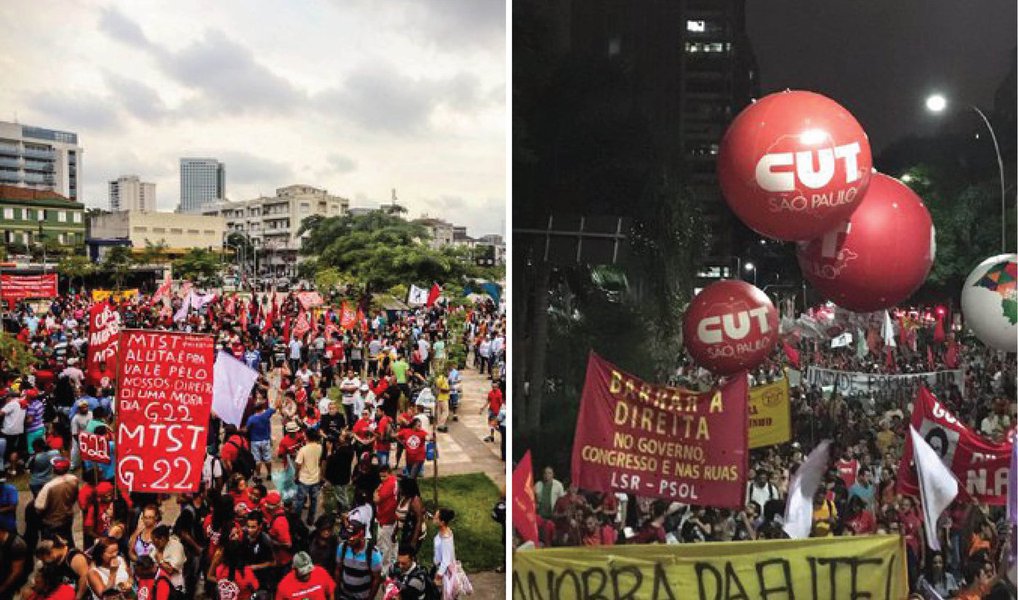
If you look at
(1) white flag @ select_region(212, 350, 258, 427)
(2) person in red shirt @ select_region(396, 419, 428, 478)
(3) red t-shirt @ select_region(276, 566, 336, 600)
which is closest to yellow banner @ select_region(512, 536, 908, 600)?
(3) red t-shirt @ select_region(276, 566, 336, 600)

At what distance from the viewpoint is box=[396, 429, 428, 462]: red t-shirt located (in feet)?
11.2

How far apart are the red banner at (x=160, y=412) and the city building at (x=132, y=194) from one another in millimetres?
574

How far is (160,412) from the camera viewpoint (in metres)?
3.02

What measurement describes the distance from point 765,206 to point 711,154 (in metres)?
0.44

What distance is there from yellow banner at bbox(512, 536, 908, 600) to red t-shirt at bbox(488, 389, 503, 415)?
→ 2.76ft

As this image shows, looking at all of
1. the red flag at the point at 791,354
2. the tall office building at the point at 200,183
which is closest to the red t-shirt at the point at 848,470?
the red flag at the point at 791,354

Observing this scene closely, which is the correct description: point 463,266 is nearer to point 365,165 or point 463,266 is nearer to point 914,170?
point 365,165

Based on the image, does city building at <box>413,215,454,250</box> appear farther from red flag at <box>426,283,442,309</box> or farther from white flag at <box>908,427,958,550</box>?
white flag at <box>908,427,958,550</box>

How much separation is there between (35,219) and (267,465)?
1.32 meters

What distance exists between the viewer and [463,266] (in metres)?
3.68

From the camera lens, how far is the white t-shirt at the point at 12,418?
11.4 ft

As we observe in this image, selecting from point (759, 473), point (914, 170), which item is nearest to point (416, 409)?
point (759, 473)

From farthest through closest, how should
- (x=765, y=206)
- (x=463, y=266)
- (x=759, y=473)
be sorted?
1. (x=463, y=266)
2. (x=759, y=473)
3. (x=765, y=206)

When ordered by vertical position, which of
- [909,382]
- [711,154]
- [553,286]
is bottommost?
[909,382]
